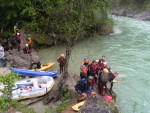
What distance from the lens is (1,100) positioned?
8766 mm

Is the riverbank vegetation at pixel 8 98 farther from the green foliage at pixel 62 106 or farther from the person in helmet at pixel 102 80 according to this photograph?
the person in helmet at pixel 102 80

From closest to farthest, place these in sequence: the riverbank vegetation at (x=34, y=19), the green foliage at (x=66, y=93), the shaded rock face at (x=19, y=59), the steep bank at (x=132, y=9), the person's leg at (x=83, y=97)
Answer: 1. the person's leg at (x=83, y=97)
2. the green foliage at (x=66, y=93)
3. the shaded rock face at (x=19, y=59)
4. the riverbank vegetation at (x=34, y=19)
5. the steep bank at (x=132, y=9)

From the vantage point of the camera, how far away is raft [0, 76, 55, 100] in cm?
1066

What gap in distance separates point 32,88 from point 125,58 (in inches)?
333

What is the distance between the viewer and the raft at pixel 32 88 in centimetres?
1066

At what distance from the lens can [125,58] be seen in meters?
A: 17.7

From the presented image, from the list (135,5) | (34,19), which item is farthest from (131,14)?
(34,19)

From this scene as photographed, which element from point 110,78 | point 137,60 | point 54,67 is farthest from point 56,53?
point 110,78

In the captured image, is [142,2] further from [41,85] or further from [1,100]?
[1,100]

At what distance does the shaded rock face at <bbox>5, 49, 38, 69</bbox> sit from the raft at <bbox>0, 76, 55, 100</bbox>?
256 cm

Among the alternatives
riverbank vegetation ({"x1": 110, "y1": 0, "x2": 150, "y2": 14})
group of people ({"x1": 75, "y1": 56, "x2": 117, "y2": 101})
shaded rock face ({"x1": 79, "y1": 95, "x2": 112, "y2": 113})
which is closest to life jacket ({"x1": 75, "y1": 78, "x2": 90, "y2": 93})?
group of people ({"x1": 75, "y1": 56, "x2": 117, "y2": 101})

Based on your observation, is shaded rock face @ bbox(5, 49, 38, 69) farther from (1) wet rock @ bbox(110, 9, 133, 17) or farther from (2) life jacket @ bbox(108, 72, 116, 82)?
(1) wet rock @ bbox(110, 9, 133, 17)

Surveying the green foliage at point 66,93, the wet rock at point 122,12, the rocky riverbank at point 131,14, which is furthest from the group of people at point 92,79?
the wet rock at point 122,12

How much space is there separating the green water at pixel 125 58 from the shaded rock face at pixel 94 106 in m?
1.19
